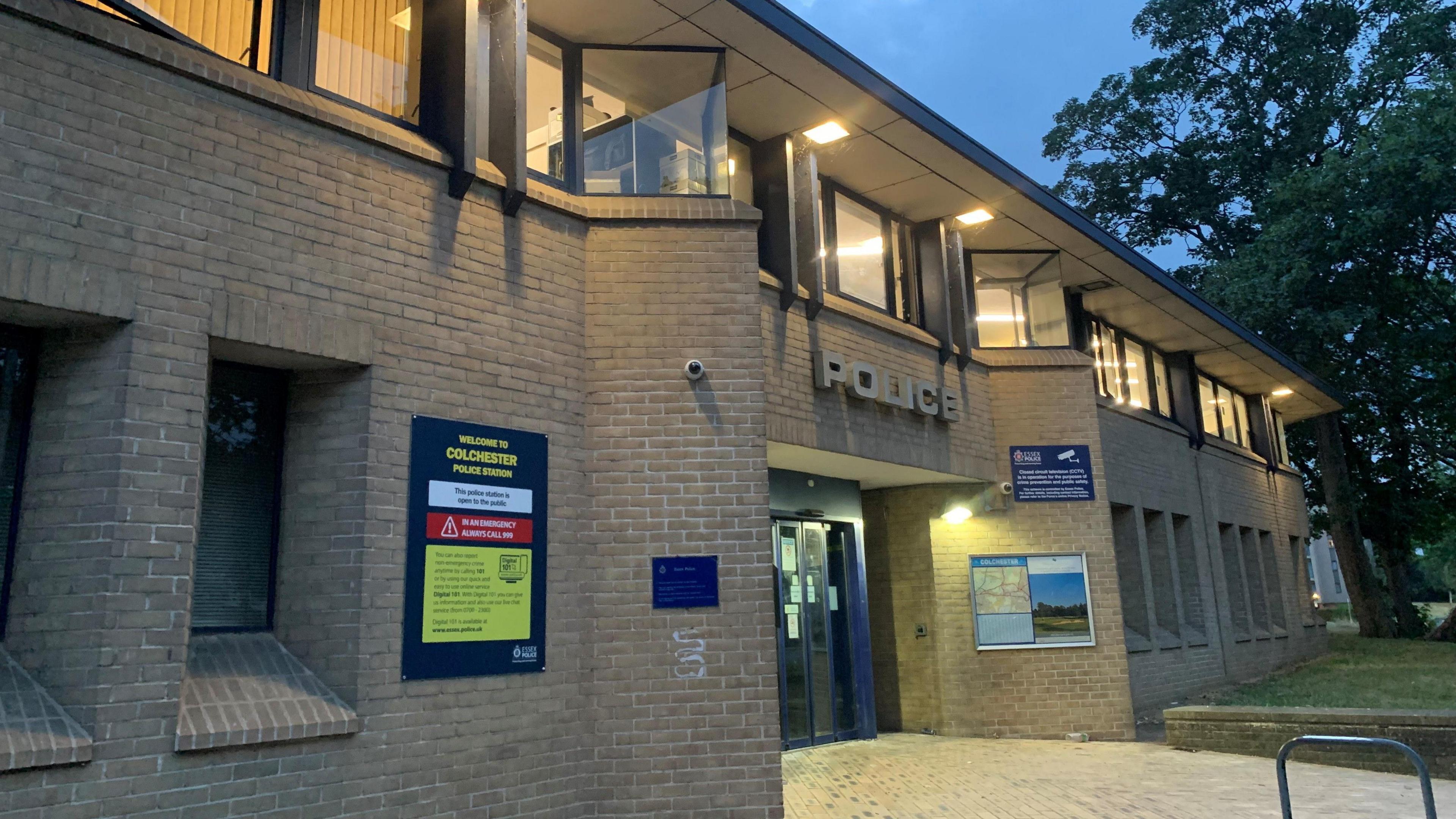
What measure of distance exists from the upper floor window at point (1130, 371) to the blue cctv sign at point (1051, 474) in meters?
2.71

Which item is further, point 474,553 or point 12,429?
point 474,553

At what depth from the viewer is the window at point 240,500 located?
618cm

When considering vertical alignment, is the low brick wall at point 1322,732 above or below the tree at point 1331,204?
below

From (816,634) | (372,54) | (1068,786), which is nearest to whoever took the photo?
(372,54)

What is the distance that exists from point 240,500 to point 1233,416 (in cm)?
2018

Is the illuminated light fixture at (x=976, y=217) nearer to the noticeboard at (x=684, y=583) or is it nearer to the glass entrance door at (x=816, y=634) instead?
the glass entrance door at (x=816, y=634)

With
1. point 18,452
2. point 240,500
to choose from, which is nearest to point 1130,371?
point 240,500

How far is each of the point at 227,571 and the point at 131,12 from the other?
10.9 ft

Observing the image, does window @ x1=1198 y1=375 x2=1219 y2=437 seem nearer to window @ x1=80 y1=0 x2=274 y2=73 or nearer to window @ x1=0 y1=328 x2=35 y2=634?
window @ x1=80 y1=0 x2=274 y2=73

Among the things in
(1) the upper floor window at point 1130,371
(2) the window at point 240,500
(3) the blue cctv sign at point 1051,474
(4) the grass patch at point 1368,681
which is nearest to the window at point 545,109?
(2) the window at point 240,500

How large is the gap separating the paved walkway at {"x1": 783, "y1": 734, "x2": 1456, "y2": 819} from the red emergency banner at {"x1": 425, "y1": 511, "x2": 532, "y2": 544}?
322 cm

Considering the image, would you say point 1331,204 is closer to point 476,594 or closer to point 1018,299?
point 1018,299

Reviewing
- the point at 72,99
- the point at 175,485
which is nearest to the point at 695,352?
the point at 175,485

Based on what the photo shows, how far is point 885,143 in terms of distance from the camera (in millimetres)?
10570
